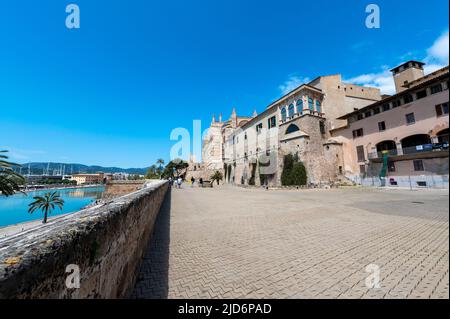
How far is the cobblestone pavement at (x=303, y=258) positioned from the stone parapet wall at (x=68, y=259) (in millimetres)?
1208

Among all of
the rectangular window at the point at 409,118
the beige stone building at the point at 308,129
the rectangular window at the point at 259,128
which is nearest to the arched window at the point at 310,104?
the beige stone building at the point at 308,129

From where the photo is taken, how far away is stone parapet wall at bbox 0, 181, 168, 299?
115 cm

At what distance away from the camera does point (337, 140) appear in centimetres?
2752

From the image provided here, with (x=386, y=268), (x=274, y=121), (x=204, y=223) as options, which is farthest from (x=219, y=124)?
(x=386, y=268)

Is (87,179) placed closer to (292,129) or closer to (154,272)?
(292,129)

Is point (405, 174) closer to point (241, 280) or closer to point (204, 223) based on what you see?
point (241, 280)

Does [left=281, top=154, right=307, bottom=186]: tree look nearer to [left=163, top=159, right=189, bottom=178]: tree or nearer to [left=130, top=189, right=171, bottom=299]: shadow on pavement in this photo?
[left=130, top=189, right=171, bottom=299]: shadow on pavement

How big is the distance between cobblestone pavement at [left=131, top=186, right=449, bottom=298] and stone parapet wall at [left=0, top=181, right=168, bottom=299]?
1208 millimetres

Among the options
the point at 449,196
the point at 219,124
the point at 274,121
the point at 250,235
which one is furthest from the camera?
the point at 219,124

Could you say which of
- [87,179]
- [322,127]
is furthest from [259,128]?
[87,179]

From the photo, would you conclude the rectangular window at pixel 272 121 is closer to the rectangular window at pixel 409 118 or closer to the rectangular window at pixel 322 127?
the rectangular window at pixel 322 127

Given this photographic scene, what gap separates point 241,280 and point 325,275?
5.31ft

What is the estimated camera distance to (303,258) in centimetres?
437

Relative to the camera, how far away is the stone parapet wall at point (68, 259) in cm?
115
